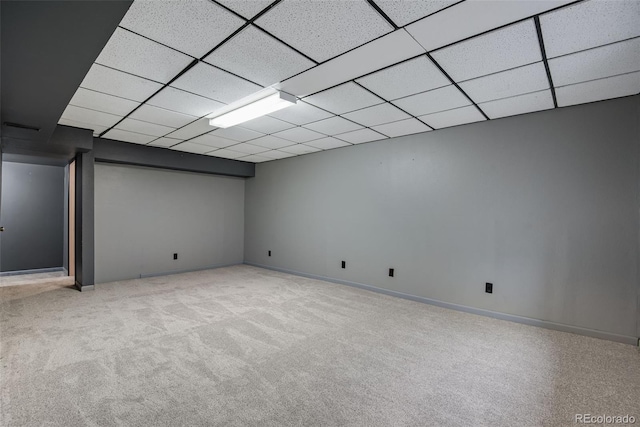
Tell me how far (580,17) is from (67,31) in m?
2.95

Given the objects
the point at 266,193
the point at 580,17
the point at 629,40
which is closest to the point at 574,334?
the point at 629,40

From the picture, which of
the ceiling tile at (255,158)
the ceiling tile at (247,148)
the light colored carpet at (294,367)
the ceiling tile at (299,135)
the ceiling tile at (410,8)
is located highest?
the ceiling tile at (410,8)

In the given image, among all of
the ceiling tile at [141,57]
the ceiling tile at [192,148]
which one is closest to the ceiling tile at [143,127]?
the ceiling tile at [192,148]

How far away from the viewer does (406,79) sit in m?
2.61

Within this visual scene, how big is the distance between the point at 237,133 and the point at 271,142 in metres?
0.66

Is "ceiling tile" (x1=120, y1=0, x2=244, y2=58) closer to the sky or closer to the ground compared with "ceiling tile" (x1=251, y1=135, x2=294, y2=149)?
closer to the sky

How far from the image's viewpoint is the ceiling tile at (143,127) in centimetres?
393

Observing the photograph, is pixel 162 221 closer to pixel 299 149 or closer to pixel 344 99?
pixel 299 149

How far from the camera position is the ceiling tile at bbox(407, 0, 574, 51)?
1.67 metres

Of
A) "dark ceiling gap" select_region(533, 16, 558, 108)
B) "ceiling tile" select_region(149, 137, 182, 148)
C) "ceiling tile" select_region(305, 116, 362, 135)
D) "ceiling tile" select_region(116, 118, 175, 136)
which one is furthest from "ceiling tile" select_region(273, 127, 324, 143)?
"dark ceiling gap" select_region(533, 16, 558, 108)

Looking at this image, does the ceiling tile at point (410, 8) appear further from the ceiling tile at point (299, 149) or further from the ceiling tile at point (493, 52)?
the ceiling tile at point (299, 149)

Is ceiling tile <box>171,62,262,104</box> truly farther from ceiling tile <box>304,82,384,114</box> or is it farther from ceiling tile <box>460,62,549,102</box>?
ceiling tile <box>460,62,549,102</box>

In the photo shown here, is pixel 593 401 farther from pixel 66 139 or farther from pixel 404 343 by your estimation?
pixel 66 139

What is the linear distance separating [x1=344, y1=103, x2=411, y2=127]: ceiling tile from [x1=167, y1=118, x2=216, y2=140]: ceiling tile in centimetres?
185
